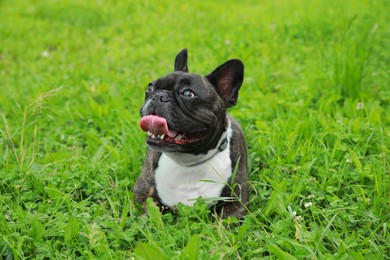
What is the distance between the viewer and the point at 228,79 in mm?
3293

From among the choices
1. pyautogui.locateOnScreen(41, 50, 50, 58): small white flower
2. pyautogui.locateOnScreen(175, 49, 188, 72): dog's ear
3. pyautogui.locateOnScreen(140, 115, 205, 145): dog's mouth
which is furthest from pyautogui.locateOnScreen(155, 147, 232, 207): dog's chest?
pyautogui.locateOnScreen(41, 50, 50, 58): small white flower

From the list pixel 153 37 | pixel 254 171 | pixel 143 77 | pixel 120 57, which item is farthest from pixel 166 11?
pixel 254 171

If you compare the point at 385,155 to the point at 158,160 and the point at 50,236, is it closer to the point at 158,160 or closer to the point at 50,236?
the point at 158,160

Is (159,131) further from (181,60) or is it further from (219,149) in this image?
(181,60)

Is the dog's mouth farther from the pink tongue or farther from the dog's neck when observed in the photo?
the dog's neck

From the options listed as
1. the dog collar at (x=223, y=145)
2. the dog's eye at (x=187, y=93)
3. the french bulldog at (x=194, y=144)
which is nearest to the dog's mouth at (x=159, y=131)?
the french bulldog at (x=194, y=144)

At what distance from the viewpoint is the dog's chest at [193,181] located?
3.18m

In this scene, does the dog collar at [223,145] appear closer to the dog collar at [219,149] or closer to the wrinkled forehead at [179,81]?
the dog collar at [219,149]

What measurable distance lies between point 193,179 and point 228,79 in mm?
678

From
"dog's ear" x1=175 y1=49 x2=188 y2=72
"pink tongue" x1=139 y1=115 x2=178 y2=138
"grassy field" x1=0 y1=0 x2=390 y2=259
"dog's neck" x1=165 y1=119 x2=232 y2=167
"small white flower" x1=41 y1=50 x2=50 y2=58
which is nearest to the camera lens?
"grassy field" x1=0 y1=0 x2=390 y2=259

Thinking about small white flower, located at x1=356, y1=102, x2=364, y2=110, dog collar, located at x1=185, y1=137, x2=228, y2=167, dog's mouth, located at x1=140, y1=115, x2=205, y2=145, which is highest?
dog's mouth, located at x1=140, y1=115, x2=205, y2=145

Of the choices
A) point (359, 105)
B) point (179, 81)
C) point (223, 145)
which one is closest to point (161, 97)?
point (179, 81)

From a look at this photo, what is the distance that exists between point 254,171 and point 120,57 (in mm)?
3146

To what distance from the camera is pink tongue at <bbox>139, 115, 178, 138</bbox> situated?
2.90 m
